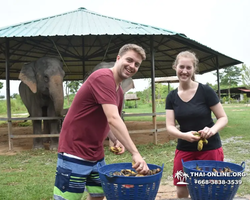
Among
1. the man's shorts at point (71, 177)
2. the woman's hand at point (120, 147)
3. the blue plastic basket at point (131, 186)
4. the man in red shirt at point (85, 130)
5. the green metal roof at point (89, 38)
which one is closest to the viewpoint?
the blue plastic basket at point (131, 186)

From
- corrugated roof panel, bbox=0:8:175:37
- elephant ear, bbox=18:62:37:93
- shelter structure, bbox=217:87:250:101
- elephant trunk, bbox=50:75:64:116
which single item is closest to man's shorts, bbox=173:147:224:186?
elephant trunk, bbox=50:75:64:116

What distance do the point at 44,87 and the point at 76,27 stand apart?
196 cm

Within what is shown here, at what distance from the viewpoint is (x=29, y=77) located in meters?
7.26

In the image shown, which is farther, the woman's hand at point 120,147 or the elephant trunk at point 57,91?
the elephant trunk at point 57,91

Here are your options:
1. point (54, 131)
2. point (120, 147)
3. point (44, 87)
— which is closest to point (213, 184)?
point (120, 147)

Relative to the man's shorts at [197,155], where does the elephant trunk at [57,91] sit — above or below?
above

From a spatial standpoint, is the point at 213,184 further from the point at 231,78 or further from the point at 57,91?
the point at 231,78

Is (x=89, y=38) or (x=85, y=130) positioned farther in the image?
(x=89, y=38)

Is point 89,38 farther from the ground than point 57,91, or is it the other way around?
point 89,38

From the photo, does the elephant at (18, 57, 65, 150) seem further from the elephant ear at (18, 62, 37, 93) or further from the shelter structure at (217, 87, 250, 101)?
the shelter structure at (217, 87, 250, 101)

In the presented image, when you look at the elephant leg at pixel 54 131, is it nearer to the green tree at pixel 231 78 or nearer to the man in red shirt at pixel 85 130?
the man in red shirt at pixel 85 130

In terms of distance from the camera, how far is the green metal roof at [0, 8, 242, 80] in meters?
7.43

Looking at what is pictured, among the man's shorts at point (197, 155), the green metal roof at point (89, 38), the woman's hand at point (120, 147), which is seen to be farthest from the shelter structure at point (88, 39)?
the man's shorts at point (197, 155)

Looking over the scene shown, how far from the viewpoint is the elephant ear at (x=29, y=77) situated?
718 cm
